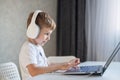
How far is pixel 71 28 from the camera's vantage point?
3580 millimetres

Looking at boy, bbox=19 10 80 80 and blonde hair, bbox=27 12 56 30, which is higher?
blonde hair, bbox=27 12 56 30

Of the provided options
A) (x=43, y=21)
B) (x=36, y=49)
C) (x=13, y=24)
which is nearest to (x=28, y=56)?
(x=36, y=49)

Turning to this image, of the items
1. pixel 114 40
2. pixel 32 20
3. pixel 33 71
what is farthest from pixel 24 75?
pixel 114 40

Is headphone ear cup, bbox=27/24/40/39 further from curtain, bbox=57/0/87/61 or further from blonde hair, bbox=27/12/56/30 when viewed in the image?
curtain, bbox=57/0/87/61

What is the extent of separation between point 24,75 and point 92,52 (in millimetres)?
1866

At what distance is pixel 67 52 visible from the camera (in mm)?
3654

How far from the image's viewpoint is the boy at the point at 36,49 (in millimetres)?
1604

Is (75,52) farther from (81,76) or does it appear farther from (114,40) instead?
(81,76)

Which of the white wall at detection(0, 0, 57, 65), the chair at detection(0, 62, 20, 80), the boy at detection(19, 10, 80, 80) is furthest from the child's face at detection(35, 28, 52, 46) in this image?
the white wall at detection(0, 0, 57, 65)

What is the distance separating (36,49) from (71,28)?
182 centimetres

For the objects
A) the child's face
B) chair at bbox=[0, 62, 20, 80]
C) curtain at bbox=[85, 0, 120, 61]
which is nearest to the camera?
chair at bbox=[0, 62, 20, 80]

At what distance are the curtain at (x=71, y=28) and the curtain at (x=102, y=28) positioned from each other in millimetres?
80

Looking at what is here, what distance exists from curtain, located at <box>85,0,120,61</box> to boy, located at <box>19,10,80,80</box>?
1666 millimetres

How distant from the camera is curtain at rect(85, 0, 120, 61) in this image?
3.33m
